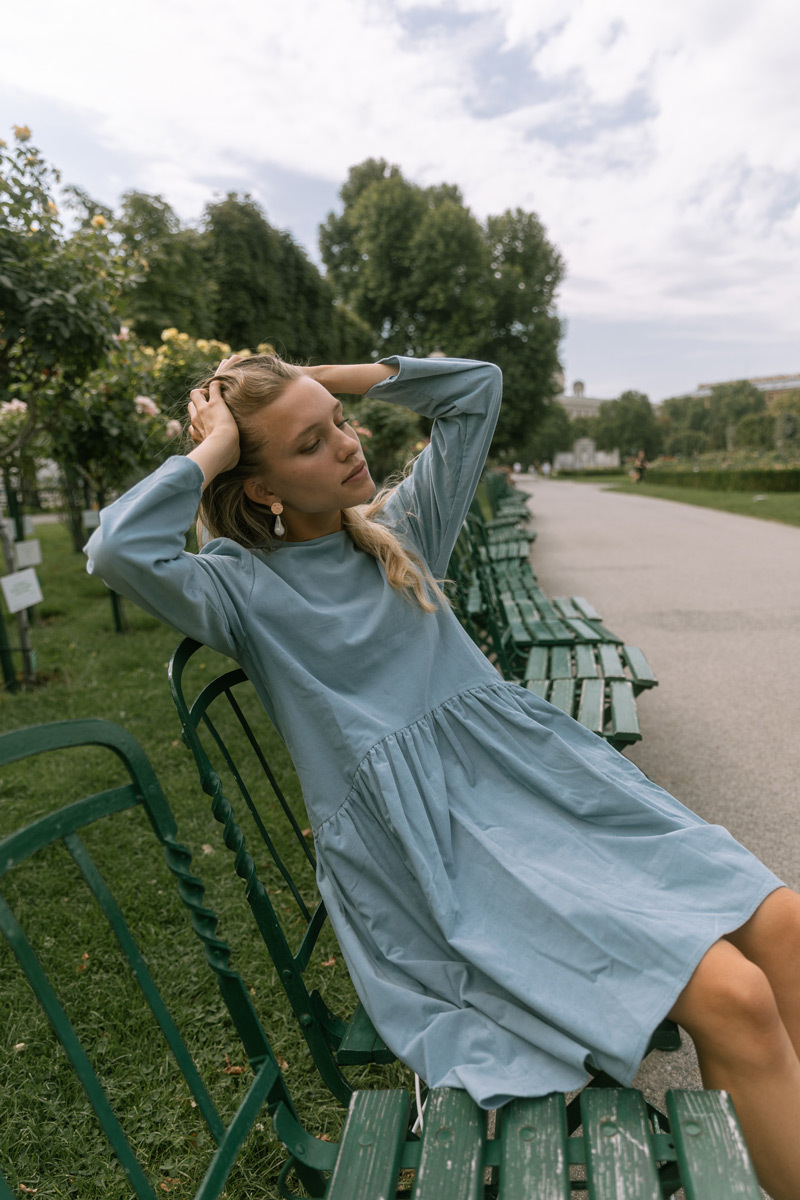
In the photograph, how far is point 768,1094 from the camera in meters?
1.27

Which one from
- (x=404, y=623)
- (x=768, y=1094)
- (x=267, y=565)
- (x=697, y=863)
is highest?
(x=267, y=565)

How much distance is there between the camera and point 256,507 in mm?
1896

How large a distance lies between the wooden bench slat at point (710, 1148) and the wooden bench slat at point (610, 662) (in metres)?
2.14

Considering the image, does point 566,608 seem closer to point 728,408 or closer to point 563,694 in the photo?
point 563,694

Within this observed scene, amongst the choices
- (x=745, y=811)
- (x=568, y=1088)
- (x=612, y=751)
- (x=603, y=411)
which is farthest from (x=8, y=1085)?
(x=603, y=411)

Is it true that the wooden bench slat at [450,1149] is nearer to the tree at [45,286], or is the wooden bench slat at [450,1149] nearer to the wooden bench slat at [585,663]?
the wooden bench slat at [585,663]

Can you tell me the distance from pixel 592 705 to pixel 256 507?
1.62m

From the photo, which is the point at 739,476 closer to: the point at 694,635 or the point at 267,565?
the point at 694,635

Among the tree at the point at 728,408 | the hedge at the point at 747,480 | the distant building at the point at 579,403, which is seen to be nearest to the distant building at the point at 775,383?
the distant building at the point at 579,403

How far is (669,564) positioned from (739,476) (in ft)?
57.8

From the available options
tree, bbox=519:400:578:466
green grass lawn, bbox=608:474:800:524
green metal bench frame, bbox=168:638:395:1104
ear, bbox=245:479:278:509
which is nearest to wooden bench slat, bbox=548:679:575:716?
green metal bench frame, bbox=168:638:395:1104

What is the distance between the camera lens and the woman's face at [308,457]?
180cm

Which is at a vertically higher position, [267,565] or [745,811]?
[267,565]

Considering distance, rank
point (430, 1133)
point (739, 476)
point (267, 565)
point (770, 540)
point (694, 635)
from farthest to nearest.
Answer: point (739, 476) < point (770, 540) < point (694, 635) < point (267, 565) < point (430, 1133)
